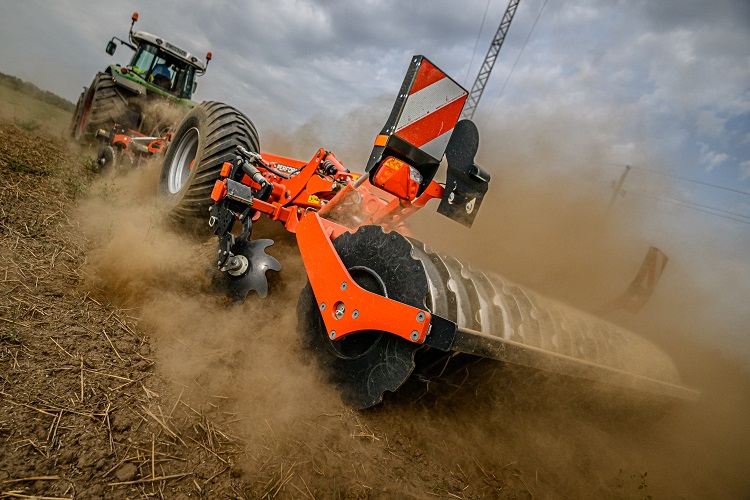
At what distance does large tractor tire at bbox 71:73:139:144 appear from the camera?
7316mm

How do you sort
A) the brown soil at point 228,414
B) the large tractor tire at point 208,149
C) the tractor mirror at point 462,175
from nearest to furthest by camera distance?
the brown soil at point 228,414 < the tractor mirror at point 462,175 < the large tractor tire at point 208,149

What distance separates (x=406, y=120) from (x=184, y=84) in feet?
25.8

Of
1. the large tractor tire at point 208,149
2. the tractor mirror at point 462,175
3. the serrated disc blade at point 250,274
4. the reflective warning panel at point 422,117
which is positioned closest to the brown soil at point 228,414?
the serrated disc blade at point 250,274

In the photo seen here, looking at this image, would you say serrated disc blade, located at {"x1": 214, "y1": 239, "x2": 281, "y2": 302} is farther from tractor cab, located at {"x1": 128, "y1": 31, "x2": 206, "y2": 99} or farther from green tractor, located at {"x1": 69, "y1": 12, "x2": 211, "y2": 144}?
tractor cab, located at {"x1": 128, "y1": 31, "x2": 206, "y2": 99}

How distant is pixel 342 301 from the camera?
2193 millimetres

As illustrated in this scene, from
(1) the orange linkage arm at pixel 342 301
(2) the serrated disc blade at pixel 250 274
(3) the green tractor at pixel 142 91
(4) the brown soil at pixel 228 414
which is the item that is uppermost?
(3) the green tractor at pixel 142 91

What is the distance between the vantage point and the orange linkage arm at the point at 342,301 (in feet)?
6.28

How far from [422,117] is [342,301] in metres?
Result: 1.28

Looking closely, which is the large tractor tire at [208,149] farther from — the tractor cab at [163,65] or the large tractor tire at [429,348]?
the tractor cab at [163,65]

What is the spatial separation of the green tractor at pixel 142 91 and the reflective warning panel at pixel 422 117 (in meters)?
6.76

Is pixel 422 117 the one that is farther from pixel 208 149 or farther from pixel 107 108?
pixel 107 108

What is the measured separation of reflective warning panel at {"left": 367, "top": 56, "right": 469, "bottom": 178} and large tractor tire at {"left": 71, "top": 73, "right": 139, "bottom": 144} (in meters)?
6.92

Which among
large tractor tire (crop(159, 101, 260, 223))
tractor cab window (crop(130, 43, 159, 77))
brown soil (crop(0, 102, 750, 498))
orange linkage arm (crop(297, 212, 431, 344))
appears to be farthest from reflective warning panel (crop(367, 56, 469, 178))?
tractor cab window (crop(130, 43, 159, 77))

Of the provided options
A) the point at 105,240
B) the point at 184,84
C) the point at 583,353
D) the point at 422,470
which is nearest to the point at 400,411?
the point at 422,470
